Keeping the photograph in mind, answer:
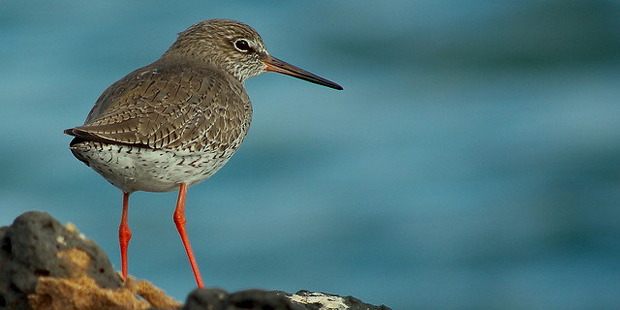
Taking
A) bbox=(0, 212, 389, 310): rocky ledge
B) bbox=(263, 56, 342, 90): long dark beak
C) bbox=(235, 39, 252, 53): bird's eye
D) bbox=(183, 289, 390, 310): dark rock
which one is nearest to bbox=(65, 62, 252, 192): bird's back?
bbox=(235, 39, 252, 53): bird's eye

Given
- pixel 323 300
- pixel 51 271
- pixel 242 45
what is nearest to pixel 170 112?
pixel 242 45

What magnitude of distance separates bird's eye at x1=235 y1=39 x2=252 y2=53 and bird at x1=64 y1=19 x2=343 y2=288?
48cm

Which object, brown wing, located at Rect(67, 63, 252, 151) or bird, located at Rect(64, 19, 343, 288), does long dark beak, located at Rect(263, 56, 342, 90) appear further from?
brown wing, located at Rect(67, 63, 252, 151)

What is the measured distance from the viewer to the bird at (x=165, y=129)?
6719mm

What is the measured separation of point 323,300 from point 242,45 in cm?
421

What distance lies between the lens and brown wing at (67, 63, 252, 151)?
6.79 m

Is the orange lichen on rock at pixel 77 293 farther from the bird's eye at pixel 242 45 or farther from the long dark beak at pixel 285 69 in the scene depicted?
the long dark beak at pixel 285 69

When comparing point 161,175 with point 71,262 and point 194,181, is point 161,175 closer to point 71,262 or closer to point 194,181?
point 194,181

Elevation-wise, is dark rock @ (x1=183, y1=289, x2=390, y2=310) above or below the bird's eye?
below

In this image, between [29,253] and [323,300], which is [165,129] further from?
[29,253]

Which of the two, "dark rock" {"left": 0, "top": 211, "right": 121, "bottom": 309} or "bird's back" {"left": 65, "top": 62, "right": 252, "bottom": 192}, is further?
"bird's back" {"left": 65, "top": 62, "right": 252, "bottom": 192}

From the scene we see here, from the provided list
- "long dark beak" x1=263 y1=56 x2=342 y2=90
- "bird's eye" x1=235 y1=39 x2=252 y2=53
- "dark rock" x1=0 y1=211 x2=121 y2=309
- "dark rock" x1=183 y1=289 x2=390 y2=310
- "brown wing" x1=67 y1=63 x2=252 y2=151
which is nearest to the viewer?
"dark rock" x1=183 y1=289 x2=390 y2=310

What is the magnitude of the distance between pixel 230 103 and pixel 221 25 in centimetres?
156

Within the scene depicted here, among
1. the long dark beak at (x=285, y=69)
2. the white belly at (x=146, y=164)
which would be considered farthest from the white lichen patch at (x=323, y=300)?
the long dark beak at (x=285, y=69)
